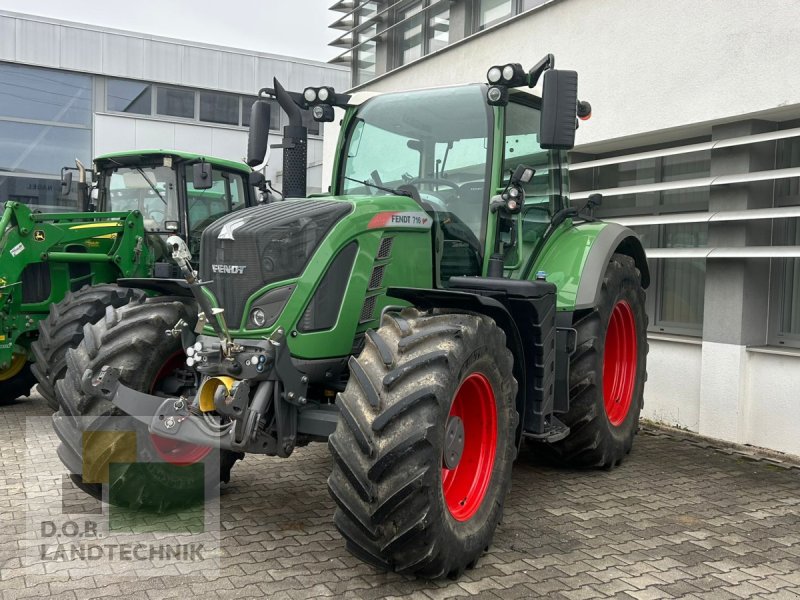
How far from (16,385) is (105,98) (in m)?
14.2

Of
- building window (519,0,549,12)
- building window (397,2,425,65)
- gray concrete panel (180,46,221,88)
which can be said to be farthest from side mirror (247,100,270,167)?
gray concrete panel (180,46,221,88)

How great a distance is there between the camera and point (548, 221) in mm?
5367

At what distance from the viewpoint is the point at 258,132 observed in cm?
481

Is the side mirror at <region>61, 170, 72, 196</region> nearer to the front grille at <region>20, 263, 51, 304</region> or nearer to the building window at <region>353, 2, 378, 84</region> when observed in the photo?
the front grille at <region>20, 263, 51, 304</region>

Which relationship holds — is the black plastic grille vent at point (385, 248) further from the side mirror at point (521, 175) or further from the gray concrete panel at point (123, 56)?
the gray concrete panel at point (123, 56)

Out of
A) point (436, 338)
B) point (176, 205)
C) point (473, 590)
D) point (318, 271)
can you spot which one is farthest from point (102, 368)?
point (176, 205)

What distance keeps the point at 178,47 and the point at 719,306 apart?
17.9 m

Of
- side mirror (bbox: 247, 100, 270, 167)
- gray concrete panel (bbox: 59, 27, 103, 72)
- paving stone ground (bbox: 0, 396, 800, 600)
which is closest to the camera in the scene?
paving stone ground (bbox: 0, 396, 800, 600)

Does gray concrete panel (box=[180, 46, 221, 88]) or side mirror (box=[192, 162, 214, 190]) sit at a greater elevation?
gray concrete panel (box=[180, 46, 221, 88])

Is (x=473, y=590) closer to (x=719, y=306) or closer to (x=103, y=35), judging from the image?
(x=719, y=306)

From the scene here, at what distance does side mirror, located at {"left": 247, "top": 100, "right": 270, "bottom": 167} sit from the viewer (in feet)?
15.6

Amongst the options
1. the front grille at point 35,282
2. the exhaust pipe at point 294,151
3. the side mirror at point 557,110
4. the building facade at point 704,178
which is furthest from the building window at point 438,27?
the side mirror at point 557,110

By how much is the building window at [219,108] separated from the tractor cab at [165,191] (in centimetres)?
1294

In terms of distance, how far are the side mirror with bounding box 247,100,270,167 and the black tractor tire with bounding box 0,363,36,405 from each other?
4.01 m
